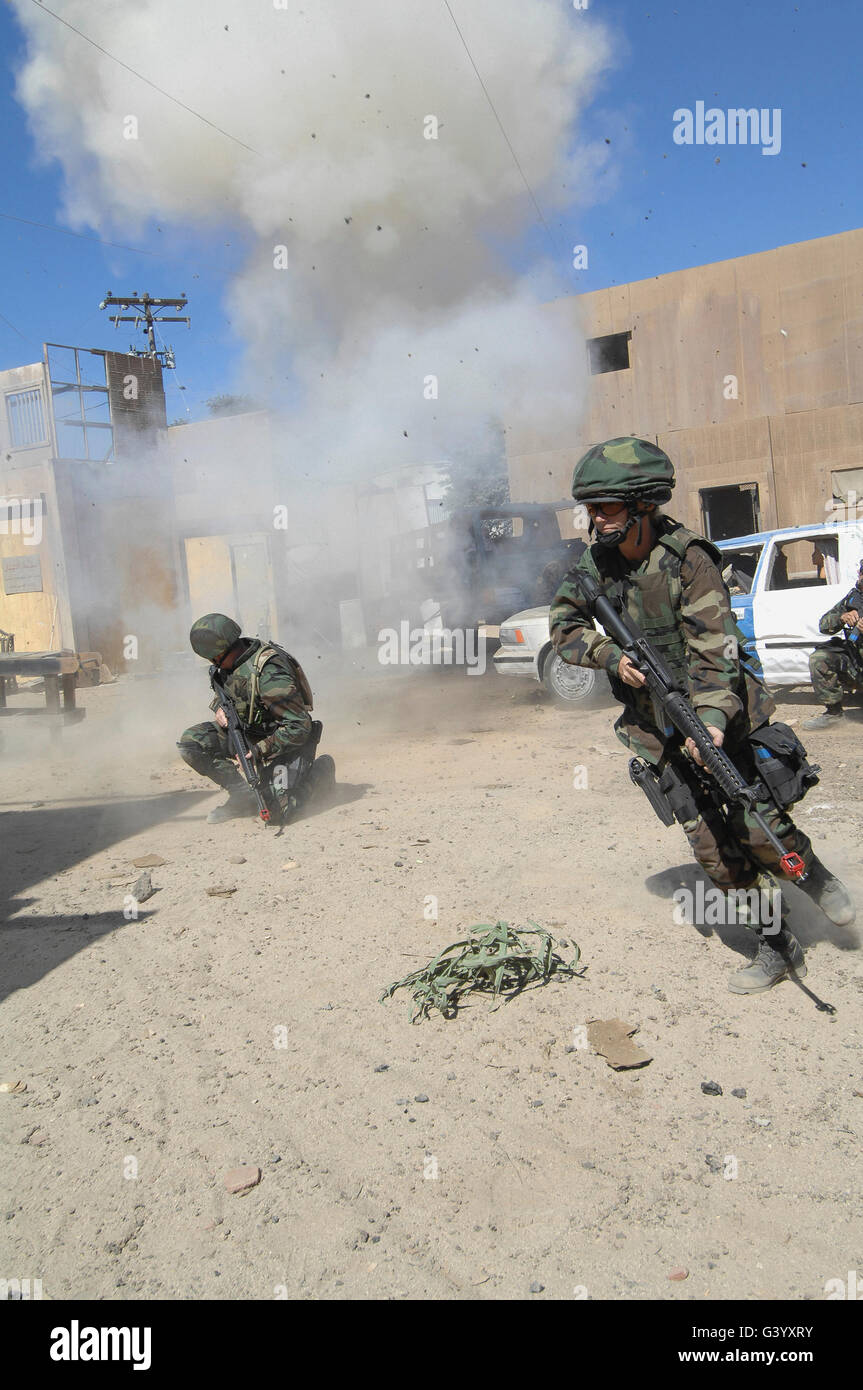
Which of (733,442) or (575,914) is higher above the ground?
(733,442)

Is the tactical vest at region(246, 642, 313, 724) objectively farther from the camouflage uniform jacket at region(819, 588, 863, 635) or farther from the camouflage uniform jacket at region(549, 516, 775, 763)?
the camouflage uniform jacket at region(819, 588, 863, 635)

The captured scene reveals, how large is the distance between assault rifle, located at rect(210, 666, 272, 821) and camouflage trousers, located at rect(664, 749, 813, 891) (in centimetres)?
292

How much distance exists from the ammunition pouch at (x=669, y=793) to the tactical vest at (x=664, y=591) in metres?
0.31

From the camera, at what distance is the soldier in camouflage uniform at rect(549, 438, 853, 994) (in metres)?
2.83

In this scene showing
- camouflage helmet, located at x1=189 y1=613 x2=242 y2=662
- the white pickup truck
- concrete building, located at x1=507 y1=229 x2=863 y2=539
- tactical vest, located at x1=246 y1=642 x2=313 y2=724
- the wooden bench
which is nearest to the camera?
camouflage helmet, located at x1=189 y1=613 x2=242 y2=662

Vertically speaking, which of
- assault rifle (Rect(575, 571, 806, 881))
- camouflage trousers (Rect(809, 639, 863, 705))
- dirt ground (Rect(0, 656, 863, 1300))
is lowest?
dirt ground (Rect(0, 656, 863, 1300))

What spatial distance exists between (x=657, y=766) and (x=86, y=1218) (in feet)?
6.73

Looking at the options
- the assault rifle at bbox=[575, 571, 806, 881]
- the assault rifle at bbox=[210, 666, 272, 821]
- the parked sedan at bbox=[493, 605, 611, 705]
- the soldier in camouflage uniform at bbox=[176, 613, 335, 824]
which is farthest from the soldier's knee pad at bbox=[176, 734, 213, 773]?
the parked sedan at bbox=[493, 605, 611, 705]

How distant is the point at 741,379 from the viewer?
14.0 meters

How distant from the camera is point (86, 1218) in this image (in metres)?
2.14

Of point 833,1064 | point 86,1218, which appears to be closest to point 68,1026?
point 86,1218

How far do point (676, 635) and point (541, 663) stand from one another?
5417 mm
